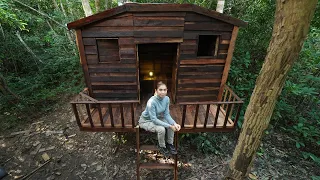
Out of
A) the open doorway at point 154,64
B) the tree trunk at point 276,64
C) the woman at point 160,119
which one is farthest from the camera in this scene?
the open doorway at point 154,64

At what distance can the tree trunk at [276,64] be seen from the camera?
184cm

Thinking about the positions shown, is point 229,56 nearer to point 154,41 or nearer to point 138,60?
point 154,41

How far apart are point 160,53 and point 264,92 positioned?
5367mm

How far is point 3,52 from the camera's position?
22.6 ft

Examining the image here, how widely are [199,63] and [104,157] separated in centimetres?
418

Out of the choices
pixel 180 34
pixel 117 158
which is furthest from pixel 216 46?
pixel 117 158

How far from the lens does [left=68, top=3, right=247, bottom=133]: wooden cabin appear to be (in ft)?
11.7

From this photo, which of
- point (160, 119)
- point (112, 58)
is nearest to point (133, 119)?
point (160, 119)

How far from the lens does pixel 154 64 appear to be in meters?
7.27

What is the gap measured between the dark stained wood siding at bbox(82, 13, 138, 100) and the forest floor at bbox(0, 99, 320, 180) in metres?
1.88

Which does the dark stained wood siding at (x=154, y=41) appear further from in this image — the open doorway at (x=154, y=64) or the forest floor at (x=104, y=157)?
the open doorway at (x=154, y=64)

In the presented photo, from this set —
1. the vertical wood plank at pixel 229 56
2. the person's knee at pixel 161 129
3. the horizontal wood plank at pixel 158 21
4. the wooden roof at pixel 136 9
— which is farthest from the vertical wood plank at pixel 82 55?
the vertical wood plank at pixel 229 56

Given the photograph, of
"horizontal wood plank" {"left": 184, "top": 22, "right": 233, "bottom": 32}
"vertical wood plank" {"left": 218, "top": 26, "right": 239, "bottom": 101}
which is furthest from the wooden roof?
"vertical wood plank" {"left": 218, "top": 26, "right": 239, "bottom": 101}

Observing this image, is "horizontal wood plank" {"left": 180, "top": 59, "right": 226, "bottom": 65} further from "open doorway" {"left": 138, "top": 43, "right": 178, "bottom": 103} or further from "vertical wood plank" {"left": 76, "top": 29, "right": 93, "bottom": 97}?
"vertical wood plank" {"left": 76, "top": 29, "right": 93, "bottom": 97}
